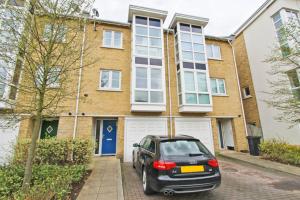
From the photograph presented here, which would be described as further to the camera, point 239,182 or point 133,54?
point 133,54

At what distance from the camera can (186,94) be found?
35.5 ft

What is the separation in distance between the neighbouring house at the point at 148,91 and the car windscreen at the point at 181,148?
545cm

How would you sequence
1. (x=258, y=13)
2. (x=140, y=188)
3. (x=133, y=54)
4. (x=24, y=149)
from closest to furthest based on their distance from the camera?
(x=140, y=188)
(x=24, y=149)
(x=133, y=54)
(x=258, y=13)

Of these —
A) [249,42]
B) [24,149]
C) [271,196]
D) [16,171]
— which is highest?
[249,42]

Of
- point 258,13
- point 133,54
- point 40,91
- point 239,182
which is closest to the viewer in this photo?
point 40,91

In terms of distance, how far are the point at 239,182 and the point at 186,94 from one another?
6.02 metres

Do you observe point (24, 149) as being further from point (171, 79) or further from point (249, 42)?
point (249, 42)

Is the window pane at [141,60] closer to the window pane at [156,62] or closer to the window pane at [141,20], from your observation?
the window pane at [156,62]

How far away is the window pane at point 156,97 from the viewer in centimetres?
1023

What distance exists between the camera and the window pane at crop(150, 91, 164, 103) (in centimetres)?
1023

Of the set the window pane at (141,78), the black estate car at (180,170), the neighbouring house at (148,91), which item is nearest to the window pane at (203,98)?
the neighbouring house at (148,91)

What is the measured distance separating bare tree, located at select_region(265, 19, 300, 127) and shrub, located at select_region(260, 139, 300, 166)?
1343 mm

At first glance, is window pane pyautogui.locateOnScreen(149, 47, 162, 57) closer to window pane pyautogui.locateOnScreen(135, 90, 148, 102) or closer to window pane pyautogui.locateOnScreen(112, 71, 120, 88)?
window pane pyautogui.locateOnScreen(112, 71, 120, 88)

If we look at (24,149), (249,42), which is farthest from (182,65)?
(24,149)
